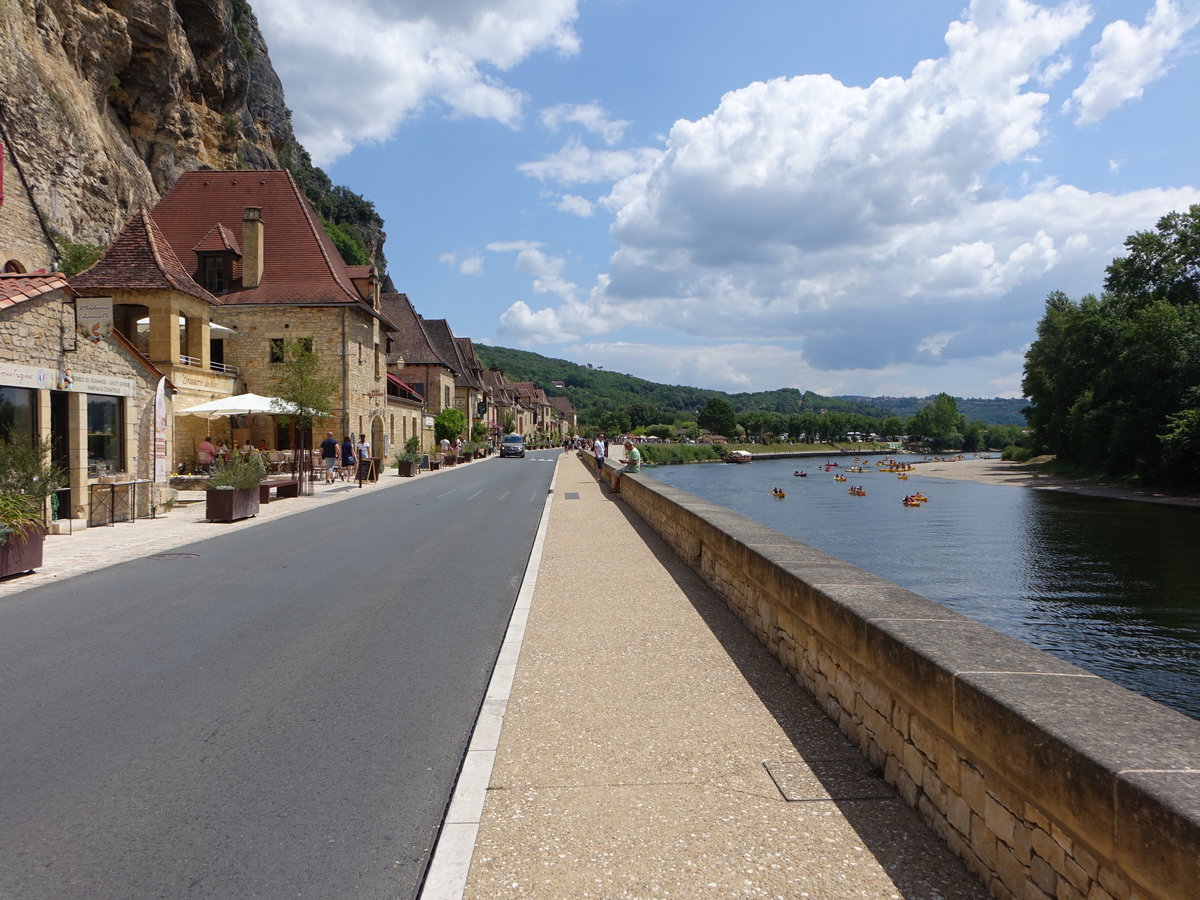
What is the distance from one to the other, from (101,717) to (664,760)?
10.7 feet

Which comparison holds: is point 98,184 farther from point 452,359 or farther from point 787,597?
point 787,597

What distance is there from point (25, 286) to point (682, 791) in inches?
545

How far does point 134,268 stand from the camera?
21.9 m

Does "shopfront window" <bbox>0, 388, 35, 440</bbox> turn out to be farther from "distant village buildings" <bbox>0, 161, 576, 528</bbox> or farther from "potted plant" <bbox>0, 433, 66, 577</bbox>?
"potted plant" <bbox>0, 433, 66, 577</bbox>

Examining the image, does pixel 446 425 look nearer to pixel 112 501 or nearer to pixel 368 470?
pixel 368 470

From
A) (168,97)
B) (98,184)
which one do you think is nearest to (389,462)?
(98,184)

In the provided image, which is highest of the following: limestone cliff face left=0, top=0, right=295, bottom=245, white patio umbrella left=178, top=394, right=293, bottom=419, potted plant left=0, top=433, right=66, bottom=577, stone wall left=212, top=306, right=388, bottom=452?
limestone cliff face left=0, top=0, right=295, bottom=245

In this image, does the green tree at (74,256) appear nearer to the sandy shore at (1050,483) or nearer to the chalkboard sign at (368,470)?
the chalkboard sign at (368,470)

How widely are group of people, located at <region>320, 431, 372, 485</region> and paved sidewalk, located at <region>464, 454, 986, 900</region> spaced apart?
22934mm

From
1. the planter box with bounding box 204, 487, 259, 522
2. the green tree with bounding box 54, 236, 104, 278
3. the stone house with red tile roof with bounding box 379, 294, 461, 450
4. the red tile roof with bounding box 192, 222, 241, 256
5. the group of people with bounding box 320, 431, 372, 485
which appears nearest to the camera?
the planter box with bounding box 204, 487, 259, 522

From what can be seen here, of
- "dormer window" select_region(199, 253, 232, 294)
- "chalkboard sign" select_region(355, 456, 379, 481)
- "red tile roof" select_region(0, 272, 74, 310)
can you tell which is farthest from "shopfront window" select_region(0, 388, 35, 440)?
"dormer window" select_region(199, 253, 232, 294)

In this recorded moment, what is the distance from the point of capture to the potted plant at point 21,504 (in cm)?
891

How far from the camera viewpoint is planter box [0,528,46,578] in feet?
29.0

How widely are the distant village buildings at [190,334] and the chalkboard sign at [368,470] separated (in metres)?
2.30
